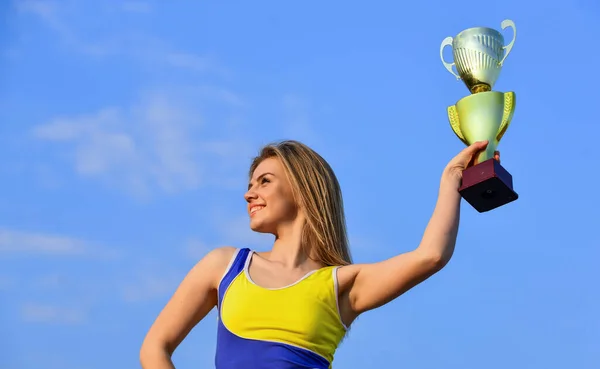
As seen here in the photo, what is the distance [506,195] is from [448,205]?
1.22ft

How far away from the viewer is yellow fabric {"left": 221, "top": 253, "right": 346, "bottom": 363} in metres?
5.02

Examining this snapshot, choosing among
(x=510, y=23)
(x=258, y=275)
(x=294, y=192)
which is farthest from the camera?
(x=510, y=23)

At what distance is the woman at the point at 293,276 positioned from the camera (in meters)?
5.00

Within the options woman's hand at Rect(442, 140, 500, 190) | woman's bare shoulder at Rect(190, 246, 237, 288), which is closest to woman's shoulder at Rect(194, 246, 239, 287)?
woman's bare shoulder at Rect(190, 246, 237, 288)

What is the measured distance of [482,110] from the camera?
5562mm

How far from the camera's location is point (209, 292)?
5.40 m

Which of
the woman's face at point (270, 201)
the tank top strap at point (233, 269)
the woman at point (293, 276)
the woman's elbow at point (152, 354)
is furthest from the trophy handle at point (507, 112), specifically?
the woman's elbow at point (152, 354)

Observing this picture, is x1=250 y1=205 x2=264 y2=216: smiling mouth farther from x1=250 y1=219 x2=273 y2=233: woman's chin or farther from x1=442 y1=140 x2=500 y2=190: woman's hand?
x1=442 y1=140 x2=500 y2=190: woman's hand

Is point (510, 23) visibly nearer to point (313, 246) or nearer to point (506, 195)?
point (506, 195)

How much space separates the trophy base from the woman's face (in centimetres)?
106

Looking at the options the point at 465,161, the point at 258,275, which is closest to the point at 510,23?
the point at 465,161

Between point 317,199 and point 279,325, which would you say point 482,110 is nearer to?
point 317,199

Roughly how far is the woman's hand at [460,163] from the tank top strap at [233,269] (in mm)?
1211

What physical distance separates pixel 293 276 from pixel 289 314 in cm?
34
